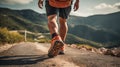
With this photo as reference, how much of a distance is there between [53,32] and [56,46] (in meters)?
0.37

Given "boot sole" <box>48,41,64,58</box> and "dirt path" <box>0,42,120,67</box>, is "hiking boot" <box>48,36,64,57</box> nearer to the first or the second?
"boot sole" <box>48,41,64,58</box>

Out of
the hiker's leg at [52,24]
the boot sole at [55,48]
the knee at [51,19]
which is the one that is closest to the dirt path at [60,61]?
the boot sole at [55,48]

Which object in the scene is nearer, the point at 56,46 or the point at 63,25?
the point at 56,46

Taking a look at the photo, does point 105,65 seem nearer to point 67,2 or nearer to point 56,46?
point 56,46

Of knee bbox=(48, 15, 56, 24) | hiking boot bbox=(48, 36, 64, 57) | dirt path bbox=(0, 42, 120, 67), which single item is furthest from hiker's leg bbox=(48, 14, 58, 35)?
dirt path bbox=(0, 42, 120, 67)

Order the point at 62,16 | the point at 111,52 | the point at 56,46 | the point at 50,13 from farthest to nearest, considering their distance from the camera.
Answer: the point at 111,52, the point at 62,16, the point at 50,13, the point at 56,46

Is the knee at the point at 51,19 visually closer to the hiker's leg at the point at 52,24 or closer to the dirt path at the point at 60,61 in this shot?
the hiker's leg at the point at 52,24

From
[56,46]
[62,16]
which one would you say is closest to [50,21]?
[62,16]

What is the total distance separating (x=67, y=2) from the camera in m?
3.68

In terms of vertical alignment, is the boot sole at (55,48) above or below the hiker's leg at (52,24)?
below

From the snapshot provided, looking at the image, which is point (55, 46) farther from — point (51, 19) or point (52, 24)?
point (51, 19)

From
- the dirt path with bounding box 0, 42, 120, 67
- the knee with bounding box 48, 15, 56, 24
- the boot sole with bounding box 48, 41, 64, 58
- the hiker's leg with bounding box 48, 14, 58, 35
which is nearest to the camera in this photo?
the dirt path with bounding box 0, 42, 120, 67

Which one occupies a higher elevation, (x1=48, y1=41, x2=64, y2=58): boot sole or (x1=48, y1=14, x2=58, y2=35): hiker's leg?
(x1=48, y1=14, x2=58, y2=35): hiker's leg

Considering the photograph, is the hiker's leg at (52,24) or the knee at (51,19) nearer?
the hiker's leg at (52,24)
